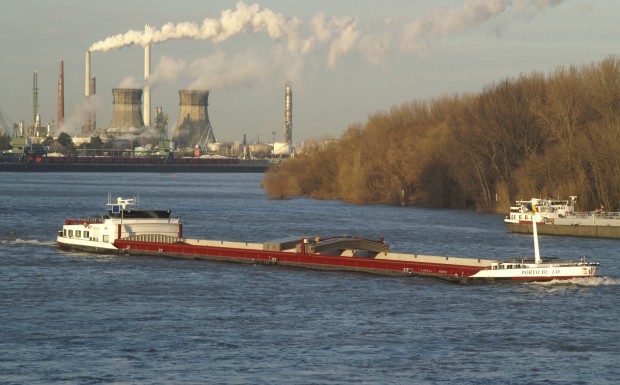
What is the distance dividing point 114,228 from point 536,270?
29.0 metres

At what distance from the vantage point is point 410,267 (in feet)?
202

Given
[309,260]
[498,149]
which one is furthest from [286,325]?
[498,149]

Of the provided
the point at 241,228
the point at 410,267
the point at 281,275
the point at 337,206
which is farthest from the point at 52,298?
the point at 337,206

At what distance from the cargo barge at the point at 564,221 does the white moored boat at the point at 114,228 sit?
93.8 ft

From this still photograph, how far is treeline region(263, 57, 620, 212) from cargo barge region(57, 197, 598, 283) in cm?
4008

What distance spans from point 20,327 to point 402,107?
120089 millimetres

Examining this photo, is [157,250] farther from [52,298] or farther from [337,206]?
[337,206]

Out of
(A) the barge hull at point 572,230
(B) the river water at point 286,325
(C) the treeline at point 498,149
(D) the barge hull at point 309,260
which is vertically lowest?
(B) the river water at point 286,325

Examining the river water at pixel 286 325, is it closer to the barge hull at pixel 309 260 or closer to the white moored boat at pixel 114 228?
the barge hull at pixel 309 260

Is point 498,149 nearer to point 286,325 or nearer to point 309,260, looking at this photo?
point 309,260

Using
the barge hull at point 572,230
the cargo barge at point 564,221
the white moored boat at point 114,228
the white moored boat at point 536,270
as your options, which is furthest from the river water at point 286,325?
the cargo barge at point 564,221

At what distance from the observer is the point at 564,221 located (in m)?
93.3

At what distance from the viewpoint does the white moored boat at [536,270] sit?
186 feet

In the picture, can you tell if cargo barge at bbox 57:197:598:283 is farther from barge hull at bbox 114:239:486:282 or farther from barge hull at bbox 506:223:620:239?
barge hull at bbox 506:223:620:239
